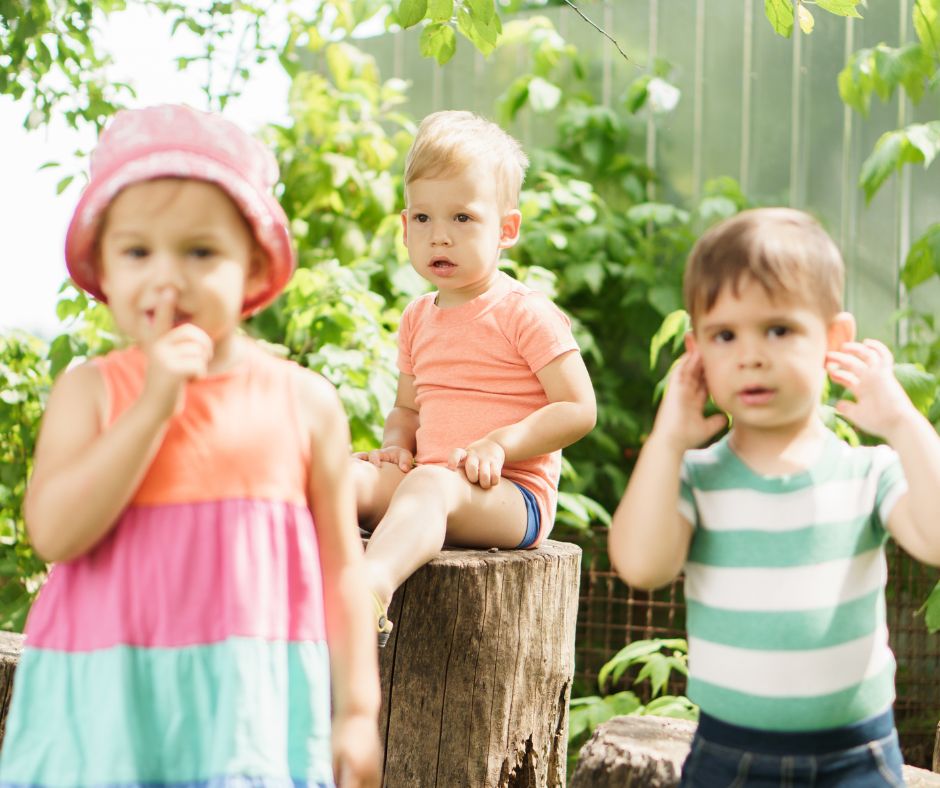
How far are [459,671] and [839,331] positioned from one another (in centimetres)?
116

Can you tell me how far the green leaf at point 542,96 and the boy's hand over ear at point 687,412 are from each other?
3604 millimetres

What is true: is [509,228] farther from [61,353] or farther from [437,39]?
[61,353]

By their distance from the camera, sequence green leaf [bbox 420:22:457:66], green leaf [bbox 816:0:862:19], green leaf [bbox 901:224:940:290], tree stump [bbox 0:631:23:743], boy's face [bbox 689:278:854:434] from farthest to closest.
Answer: green leaf [bbox 901:224:940:290], green leaf [bbox 420:22:457:66], tree stump [bbox 0:631:23:743], green leaf [bbox 816:0:862:19], boy's face [bbox 689:278:854:434]

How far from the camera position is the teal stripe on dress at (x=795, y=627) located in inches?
54.6

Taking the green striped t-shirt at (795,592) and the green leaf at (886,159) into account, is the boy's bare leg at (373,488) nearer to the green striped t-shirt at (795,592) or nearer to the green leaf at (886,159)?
the green striped t-shirt at (795,592)

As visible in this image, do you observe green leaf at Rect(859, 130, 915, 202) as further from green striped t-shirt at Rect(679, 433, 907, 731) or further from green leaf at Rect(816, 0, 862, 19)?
green striped t-shirt at Rect(679, 433, 907, 731)

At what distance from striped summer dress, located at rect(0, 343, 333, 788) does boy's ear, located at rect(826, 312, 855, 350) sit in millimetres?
688

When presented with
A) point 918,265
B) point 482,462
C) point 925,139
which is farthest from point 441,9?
point 918,265

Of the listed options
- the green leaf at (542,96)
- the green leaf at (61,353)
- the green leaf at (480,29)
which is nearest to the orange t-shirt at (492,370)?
the green leaf at (480,29)

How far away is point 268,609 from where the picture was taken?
127cm

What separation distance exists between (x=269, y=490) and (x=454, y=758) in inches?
46.5

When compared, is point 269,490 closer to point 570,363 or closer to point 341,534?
point 341,534

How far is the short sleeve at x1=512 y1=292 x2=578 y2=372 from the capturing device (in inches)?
94.2

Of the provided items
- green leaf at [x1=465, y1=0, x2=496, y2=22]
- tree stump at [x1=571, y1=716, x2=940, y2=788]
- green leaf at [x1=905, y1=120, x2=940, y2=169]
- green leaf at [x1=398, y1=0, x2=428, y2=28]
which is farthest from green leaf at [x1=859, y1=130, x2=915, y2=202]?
tree stump at [x1=571, y1=716, x2=940, y2=788]
